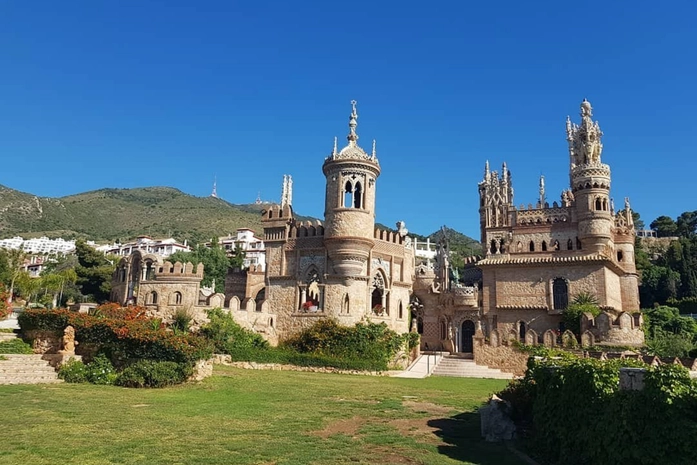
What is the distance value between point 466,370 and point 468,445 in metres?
20.7

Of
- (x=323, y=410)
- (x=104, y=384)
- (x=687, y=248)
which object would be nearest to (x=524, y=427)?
(x=323, y=410)

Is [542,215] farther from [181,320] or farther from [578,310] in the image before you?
[181,320]

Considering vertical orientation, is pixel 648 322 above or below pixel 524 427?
above

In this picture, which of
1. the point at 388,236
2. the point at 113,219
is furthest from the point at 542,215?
the point at 113,219

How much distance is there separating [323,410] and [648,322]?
43770 millimetres

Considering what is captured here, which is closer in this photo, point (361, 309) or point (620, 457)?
point (620, 457)

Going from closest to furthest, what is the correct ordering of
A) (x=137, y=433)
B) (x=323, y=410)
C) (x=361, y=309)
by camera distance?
(x=137, y=433)
(x=323, y=410)
(x=361, y=309)

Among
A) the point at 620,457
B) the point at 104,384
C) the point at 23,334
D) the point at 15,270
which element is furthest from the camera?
the point at 15,270

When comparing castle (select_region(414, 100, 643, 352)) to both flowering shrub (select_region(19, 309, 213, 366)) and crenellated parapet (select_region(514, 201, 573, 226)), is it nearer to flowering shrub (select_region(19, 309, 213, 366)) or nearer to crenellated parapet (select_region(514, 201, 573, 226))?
crenellated parapet (select_region(514, 201, 573, 226))

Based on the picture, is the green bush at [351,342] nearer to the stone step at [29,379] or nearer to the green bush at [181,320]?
the green bush at [181,320]

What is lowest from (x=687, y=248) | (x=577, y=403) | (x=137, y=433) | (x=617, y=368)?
(x=137, y=433)

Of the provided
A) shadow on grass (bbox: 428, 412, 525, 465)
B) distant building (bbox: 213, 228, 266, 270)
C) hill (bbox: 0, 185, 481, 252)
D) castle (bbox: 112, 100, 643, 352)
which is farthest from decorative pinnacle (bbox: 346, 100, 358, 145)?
hill (bbox: 0, 185, 481, 252)

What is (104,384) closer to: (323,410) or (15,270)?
(323,410)

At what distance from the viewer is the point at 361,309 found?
32.9 m
